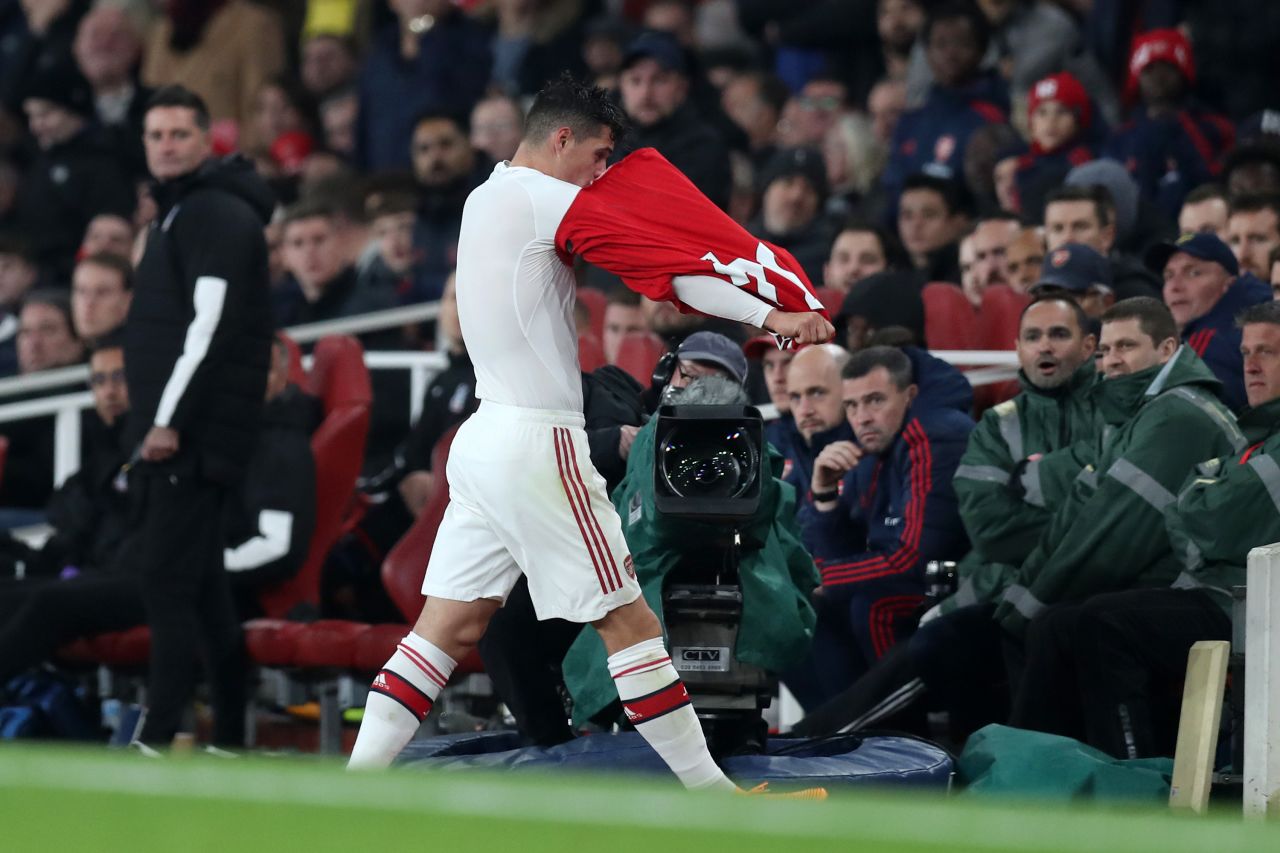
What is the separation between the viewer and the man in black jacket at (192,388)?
25.4 feet

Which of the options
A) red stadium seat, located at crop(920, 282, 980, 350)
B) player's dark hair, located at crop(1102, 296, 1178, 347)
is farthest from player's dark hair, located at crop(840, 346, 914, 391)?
red stadium seat, located at crop(920, 282, 980, 350)

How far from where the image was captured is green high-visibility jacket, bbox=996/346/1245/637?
6.45 metres

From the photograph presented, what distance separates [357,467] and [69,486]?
1.29 metres

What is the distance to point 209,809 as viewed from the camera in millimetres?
2393

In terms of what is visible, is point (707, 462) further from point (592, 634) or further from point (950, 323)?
point (950, 323)

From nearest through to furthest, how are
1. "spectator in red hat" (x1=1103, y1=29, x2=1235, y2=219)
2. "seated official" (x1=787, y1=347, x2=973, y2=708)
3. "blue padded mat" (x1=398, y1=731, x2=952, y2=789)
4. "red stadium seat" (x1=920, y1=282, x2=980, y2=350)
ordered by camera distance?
"blue padded mat" (x1=398, y1=731, x2=952, y2=789) < "seated official" (x1=787, y1=347, x2=973, y2=708) < "red stadium seat" (x1=920, y1=282, x2=980, y2=350) < "spectator in red hat" (x1=1103, y1=29, x2=1235, y2=219)

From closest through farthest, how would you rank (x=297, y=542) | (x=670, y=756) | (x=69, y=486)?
(x=670, y=756)
(x=297, y=542)
(x=69, y=486)

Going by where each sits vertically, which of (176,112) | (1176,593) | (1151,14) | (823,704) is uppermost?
(1151,14)

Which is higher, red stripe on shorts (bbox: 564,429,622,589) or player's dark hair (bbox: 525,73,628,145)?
player's dark hair (bbox: 525,73,628,145)

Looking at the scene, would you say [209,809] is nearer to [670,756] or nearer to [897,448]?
[670,756]

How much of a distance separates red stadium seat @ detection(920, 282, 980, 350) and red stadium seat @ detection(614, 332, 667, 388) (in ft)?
3.47

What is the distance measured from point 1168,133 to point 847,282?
1714 millimetres

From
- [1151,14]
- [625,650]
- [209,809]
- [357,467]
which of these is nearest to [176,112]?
[357,467]

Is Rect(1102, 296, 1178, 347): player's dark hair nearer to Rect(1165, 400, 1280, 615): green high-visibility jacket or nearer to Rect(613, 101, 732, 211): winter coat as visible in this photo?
Rect(1165, 400, 1280, 615): green high-visibility jacket
